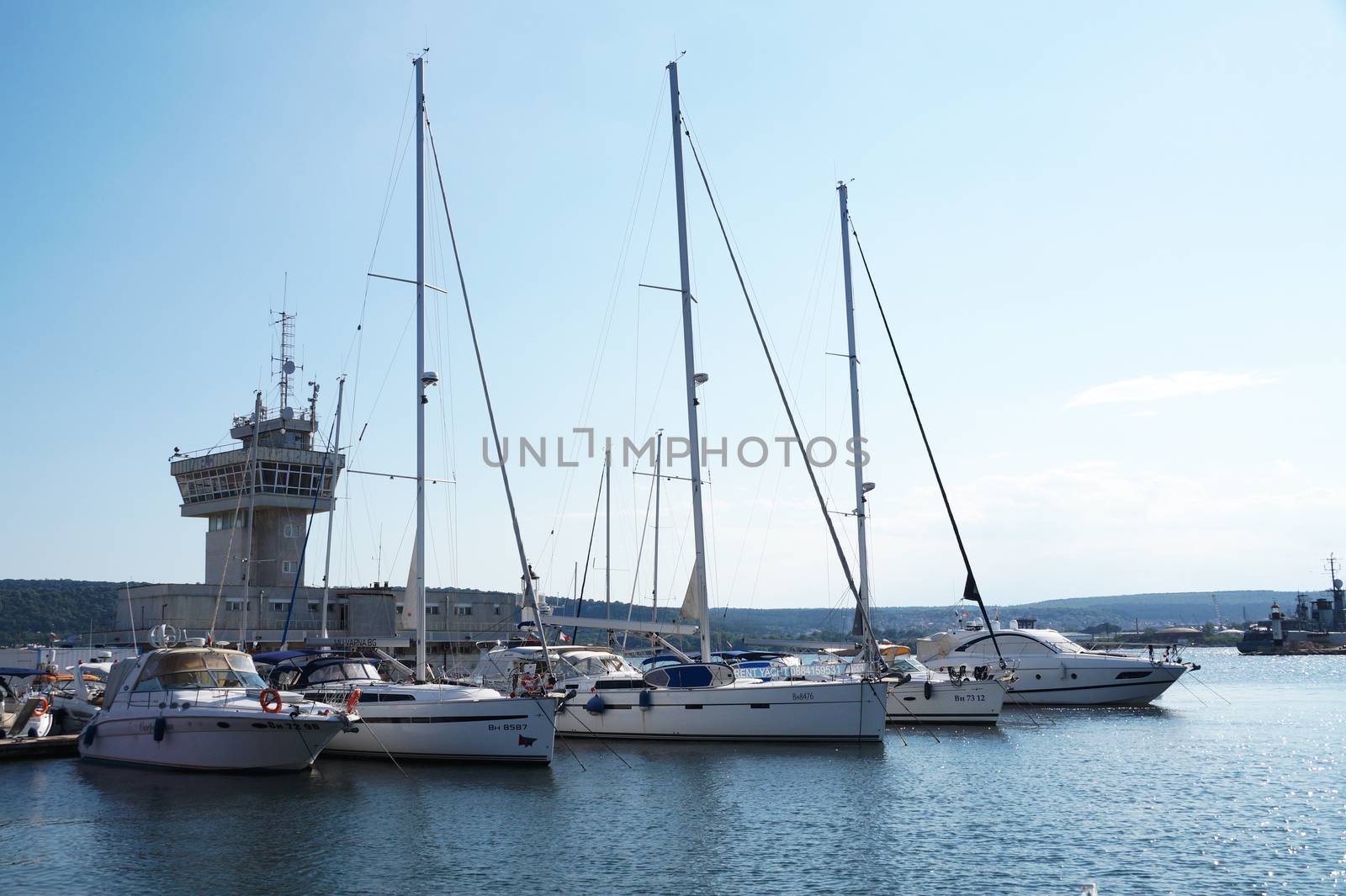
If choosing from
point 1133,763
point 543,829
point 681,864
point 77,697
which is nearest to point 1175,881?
point 681,864

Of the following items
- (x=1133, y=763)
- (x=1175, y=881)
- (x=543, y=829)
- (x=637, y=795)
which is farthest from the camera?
(x=1133, y=763)

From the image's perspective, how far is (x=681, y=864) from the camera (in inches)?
743

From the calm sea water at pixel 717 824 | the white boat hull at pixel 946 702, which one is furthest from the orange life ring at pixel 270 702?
the white boat hull at pixel 946 702

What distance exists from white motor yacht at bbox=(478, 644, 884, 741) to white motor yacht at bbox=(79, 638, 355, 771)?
255 inches

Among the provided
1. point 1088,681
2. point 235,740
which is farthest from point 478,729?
point 1088,681

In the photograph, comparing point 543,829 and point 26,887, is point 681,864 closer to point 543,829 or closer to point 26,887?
point 543,829

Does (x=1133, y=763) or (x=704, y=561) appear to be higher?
(x=704, y=561)

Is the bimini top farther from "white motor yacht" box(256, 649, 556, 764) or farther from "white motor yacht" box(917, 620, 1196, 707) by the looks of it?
"white motor yacht" box(917, 620, 1196, 707)

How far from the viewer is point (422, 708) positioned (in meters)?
29.5

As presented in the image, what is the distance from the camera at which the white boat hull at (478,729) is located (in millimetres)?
28891

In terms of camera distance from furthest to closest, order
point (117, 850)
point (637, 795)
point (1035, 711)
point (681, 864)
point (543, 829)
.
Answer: point (1035, 711), point (637, 795), point (543, 829), point (117, 850), point (681, 864)

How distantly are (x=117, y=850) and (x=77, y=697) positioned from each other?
1975 cm

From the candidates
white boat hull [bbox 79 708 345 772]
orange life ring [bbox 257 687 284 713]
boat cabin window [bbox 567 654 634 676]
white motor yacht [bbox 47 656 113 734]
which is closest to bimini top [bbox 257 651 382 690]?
orange life ring [bbox 257 687 284 713]

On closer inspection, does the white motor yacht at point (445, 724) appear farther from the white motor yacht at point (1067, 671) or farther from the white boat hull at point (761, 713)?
the white motor yacht at point (1067, 671)
